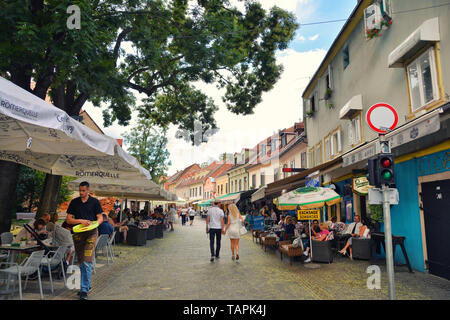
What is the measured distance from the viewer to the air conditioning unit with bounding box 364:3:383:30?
377 inches

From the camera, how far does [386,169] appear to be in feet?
17.0

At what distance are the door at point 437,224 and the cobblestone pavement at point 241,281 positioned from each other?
13.9 inches

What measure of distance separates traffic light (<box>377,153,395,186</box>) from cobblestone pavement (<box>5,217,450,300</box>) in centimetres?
208

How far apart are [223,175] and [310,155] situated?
29549mm

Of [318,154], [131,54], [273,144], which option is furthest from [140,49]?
[273,144]

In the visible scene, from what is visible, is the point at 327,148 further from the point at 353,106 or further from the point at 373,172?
the point at 373,172

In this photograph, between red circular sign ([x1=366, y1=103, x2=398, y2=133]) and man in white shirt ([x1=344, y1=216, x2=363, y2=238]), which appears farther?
man in white shirt ([x1=344, y1=216, x2=363, y2=238])

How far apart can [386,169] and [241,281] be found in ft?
11.8

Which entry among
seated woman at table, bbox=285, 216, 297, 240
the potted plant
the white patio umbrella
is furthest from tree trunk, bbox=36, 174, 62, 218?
the potted plant

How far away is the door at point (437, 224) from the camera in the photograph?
22.6 ft

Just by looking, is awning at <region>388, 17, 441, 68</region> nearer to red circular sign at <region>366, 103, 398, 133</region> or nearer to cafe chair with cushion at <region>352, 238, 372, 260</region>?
red circular sign at <region>366, 103, 398, 133</region>
